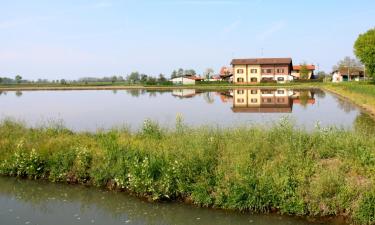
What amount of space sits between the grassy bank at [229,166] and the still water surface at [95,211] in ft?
1.00

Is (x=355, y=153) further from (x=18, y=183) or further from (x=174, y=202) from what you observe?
(x=18, y=183)

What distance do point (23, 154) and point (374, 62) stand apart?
6184cm

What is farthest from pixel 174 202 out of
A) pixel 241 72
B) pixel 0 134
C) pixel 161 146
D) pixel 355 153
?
pixel 241 72

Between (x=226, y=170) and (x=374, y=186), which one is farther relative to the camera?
(x=226, y=170)

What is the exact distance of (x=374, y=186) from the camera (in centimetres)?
850

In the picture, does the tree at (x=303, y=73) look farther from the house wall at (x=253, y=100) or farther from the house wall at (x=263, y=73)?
the house wall at (x=253, y=100)

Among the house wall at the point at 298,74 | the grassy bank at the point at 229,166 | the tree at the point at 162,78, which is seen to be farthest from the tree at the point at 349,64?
the grassy bank at the point at 229,166

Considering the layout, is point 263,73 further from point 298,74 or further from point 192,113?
point 192,113

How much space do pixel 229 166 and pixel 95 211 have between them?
3644 mm

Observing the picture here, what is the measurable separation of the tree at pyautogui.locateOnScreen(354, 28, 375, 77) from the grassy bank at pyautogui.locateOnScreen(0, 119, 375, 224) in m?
58.1

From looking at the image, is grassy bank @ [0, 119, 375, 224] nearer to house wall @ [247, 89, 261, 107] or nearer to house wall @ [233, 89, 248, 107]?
house wall @ [233, 89, 248, 107]

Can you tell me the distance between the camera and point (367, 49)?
63188 millimetres

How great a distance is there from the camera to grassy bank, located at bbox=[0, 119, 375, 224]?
8984 mm

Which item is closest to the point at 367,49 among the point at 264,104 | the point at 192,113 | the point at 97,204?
the point at 264,104
